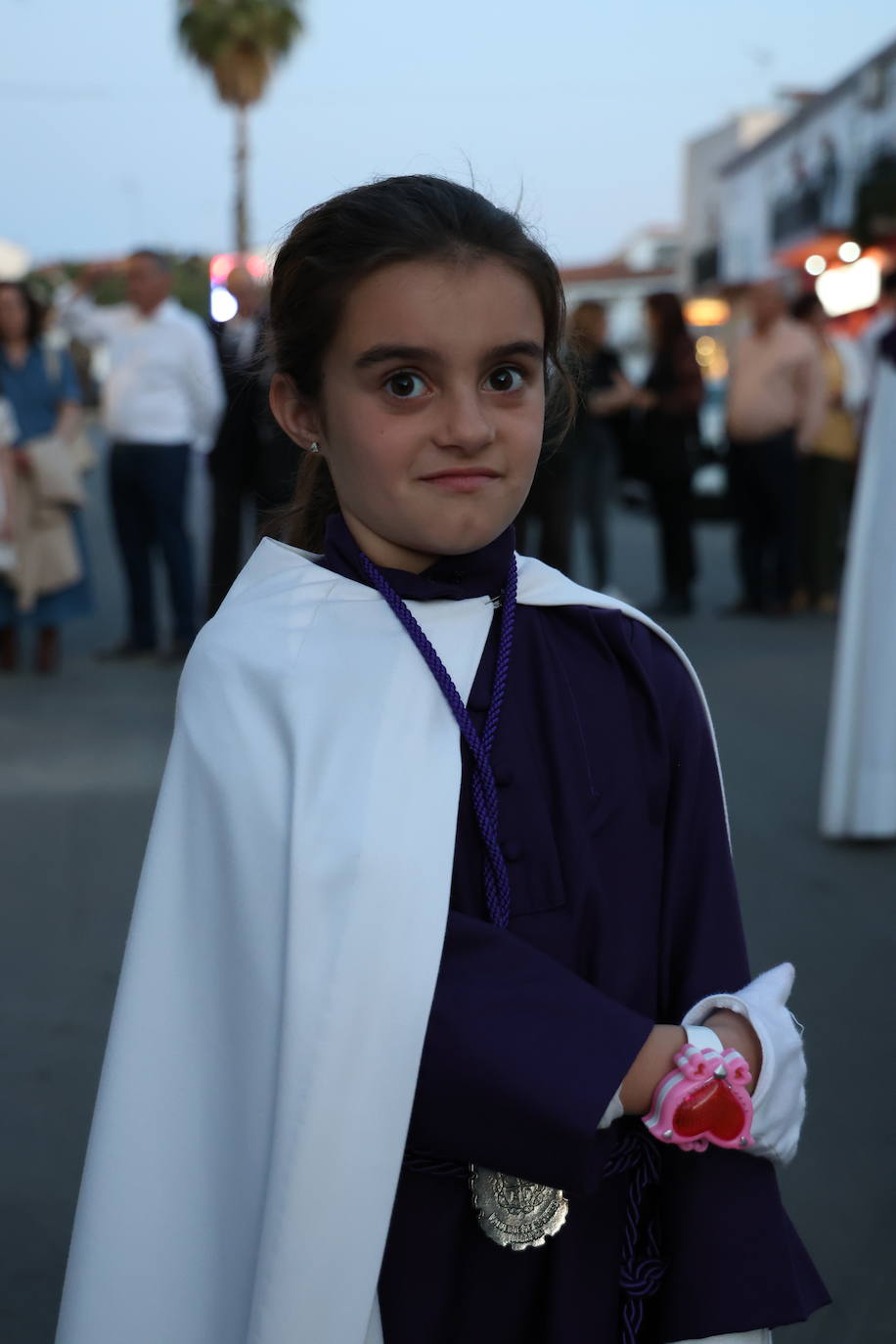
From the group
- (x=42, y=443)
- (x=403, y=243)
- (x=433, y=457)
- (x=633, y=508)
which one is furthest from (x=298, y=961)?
(x=633, y=508)

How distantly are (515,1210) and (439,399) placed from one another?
0.81 m

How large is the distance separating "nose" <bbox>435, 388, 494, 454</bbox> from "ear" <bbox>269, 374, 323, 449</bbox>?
223 millimetres

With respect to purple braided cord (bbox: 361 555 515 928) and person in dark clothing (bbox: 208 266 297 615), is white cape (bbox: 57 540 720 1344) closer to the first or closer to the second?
purple braided cord (bbox: 361 555 515 928)

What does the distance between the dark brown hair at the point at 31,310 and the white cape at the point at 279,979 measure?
6.86 metres

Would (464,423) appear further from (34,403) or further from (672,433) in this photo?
(672,433)

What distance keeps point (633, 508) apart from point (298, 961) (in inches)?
624

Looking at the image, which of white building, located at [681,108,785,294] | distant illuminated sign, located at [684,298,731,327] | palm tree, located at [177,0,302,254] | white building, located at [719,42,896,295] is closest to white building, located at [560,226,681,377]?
white building, located at [681,108,785,294]

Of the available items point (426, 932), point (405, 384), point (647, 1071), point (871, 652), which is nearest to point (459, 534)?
point (405, 384)

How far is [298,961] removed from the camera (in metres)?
1.59

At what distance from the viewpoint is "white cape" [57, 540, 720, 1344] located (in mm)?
1593

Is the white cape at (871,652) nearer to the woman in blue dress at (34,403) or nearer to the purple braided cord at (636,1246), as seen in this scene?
the purple braided cord at (636,1246)

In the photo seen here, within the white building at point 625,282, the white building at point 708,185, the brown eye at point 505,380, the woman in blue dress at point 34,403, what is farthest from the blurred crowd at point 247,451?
the white building at point 625,282

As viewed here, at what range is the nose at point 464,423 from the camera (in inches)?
65.5

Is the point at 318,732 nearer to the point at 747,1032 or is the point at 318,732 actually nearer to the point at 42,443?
the point at 747,1032
